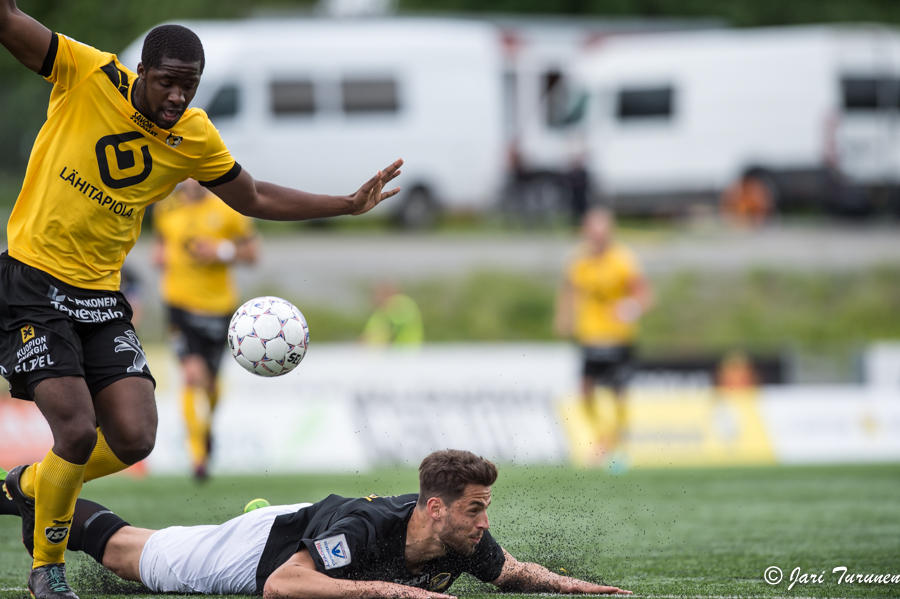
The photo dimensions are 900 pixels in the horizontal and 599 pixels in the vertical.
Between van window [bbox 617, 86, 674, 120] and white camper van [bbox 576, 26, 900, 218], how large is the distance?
0.02m

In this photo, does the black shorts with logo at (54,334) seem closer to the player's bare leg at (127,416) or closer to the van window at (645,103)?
the player's bare leg at (127,416)

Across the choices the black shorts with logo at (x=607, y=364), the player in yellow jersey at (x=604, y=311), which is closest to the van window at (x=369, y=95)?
the player in yellow jersey at (x=604, y=311)

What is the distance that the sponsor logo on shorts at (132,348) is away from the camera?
4.51 m

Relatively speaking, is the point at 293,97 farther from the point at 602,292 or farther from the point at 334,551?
the point at 334,551

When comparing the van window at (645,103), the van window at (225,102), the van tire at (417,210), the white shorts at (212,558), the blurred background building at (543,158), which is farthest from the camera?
the van window at (645,103)

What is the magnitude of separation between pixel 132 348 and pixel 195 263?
516 centimetres

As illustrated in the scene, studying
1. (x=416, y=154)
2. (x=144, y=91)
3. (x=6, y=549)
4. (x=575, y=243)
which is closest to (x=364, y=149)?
(x=416, y=154)

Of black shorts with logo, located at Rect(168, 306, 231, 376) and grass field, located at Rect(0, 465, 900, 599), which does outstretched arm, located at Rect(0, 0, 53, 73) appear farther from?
black shorts with logo, located at Rect(168, 306, 231, 376)

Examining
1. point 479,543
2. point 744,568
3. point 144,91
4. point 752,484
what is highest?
point 144,91

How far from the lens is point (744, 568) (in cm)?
554

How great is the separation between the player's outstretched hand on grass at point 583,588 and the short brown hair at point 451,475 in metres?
0.72

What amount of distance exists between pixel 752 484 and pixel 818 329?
958cm

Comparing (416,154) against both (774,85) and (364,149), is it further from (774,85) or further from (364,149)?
(774,85)

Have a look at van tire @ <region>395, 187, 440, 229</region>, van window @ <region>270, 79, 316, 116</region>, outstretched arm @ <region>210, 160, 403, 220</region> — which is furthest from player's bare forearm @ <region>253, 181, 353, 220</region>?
van tire @ <region>395, 187, 440, 229</region>
